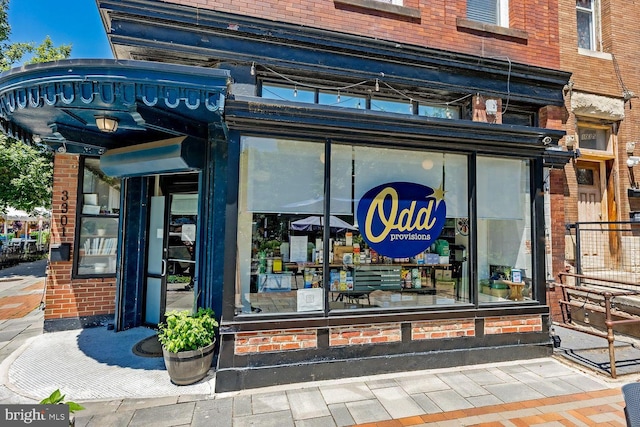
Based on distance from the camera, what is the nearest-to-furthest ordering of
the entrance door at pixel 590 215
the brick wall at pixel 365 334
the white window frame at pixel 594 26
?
the brick wall at pixel 365 334, the entrance door at pixel 590 215, the white window frame at pixel 594 26

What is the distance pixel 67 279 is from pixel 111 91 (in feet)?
12.6

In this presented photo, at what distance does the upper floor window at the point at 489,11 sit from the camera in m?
6.20

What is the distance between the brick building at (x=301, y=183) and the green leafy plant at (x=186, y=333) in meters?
0.23

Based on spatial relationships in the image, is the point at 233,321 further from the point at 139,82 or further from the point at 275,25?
the point at 275,25

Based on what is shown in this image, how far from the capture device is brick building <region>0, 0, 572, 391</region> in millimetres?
3799

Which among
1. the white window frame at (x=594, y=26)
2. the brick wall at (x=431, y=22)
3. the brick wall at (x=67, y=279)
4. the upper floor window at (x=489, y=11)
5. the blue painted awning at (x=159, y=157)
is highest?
the white window frame at (x=594, y=26)

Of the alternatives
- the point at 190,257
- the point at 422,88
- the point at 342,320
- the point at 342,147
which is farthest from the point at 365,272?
the point at 422,88

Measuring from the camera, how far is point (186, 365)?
3.68 metres

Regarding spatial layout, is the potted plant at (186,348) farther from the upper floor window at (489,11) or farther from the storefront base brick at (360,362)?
the upper floor window at (489,11)

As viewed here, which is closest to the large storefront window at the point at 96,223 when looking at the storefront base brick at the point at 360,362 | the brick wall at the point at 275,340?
the brick wall at the point at 275,340

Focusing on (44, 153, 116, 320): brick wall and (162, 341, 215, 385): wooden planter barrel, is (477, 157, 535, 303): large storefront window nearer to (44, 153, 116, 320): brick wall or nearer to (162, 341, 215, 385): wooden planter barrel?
(162, 341, 215, 385): wooden planter barrel

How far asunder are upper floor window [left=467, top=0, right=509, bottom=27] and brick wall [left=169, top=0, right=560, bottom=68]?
0.40 ft

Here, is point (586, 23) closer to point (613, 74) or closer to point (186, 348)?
point (613, 74)

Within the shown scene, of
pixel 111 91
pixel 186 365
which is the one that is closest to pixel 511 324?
pixel 186 365
